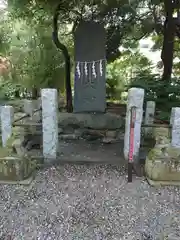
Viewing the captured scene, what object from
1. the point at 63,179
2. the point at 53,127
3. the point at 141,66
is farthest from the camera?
the point at 141,66

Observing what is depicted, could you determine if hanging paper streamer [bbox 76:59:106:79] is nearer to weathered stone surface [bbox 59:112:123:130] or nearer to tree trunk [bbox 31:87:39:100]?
weathered stone surface [bbox 59:112:123:130]

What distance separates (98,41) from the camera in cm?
604

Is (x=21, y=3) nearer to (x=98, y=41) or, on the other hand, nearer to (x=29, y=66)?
(x=98, y=41)

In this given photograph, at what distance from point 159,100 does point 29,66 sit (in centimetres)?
452

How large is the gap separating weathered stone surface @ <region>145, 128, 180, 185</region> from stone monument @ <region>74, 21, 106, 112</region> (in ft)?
7.93

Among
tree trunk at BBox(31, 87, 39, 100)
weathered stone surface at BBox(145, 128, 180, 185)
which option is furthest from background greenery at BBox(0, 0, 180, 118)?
weathered stone surface at BBox(145, 128, 180, 185)

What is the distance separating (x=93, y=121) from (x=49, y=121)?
167 centimetres

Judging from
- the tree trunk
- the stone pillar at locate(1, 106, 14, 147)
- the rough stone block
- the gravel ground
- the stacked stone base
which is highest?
the tree trunk

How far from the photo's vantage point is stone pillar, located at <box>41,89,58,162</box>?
428 centimetres

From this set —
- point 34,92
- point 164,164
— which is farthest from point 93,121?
point 34,92

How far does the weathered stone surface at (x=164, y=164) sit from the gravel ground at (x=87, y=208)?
0.54 feet

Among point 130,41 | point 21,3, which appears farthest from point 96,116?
point 130,41

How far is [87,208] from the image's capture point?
331cm

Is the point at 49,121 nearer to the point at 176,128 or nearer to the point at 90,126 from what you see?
A: the point at 90,126
